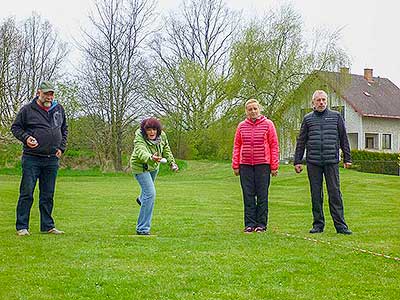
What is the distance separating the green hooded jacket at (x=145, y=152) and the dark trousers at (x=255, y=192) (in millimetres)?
1101

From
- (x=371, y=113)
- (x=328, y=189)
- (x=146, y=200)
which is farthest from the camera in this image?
(x=371, y=113)

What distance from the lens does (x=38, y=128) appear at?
8031mm

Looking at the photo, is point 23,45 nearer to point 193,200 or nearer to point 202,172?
point 202,172

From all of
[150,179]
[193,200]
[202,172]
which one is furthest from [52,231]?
[202,172]

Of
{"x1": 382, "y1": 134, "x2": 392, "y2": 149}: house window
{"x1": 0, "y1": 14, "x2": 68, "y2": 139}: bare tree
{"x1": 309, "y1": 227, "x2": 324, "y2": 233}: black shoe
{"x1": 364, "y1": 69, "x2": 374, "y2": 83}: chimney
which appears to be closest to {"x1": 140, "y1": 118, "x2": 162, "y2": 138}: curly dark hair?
{"x1": 309, "y1": 227, "x2": 324, "y2": 233}: black shoe

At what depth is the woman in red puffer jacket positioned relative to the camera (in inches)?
338

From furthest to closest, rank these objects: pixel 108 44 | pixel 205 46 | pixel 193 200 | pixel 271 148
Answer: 1. pixel 205 46
2. pixel 108 44
3. pixel 193 200
4. pixel 271 148

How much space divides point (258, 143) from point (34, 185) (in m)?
3.02

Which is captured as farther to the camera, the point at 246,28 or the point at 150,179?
the point at 246,28

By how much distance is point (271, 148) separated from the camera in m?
8.63

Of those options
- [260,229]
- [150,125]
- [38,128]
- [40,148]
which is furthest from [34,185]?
[260,229]

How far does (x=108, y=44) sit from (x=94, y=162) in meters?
7.65

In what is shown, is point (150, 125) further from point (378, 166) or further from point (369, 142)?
Result: point (369, 142)

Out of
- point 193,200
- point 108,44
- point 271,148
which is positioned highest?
point 108,44
